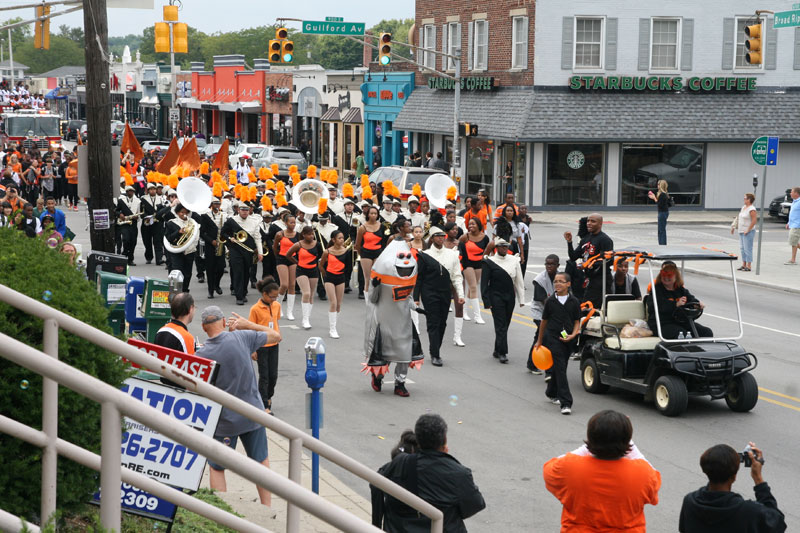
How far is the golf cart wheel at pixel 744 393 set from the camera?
1241 centimetres

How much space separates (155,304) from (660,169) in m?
31.1

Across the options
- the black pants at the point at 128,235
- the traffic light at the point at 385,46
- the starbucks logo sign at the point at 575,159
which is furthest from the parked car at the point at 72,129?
the black pants at the point at 128,235

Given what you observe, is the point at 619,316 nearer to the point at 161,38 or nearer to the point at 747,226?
the point at 747,226

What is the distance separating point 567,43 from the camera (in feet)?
128

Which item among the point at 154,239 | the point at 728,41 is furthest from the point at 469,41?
the point at 154,239

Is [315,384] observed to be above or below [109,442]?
below

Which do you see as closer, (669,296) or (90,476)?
(90,476)

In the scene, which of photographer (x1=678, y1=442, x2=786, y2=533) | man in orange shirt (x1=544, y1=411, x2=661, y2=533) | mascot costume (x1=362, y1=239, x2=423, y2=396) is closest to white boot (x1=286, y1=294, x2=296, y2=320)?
mascot costume (x1=362, y1=239, x2=423, y2=396)

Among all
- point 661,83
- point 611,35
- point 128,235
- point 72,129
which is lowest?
point 128,235

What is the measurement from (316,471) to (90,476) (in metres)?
3.93

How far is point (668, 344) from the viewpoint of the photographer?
12.5 metres

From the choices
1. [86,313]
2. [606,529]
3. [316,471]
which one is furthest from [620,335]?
[86,313]

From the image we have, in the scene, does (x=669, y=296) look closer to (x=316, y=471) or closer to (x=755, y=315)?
(x=316, y=471)

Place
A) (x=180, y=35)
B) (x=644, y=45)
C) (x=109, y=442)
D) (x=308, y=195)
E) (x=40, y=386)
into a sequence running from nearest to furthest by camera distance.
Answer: (x=109, y=442), (x=40, y=386), (x=308, y=195), (x=180, y=35), (x=644, y=45)
